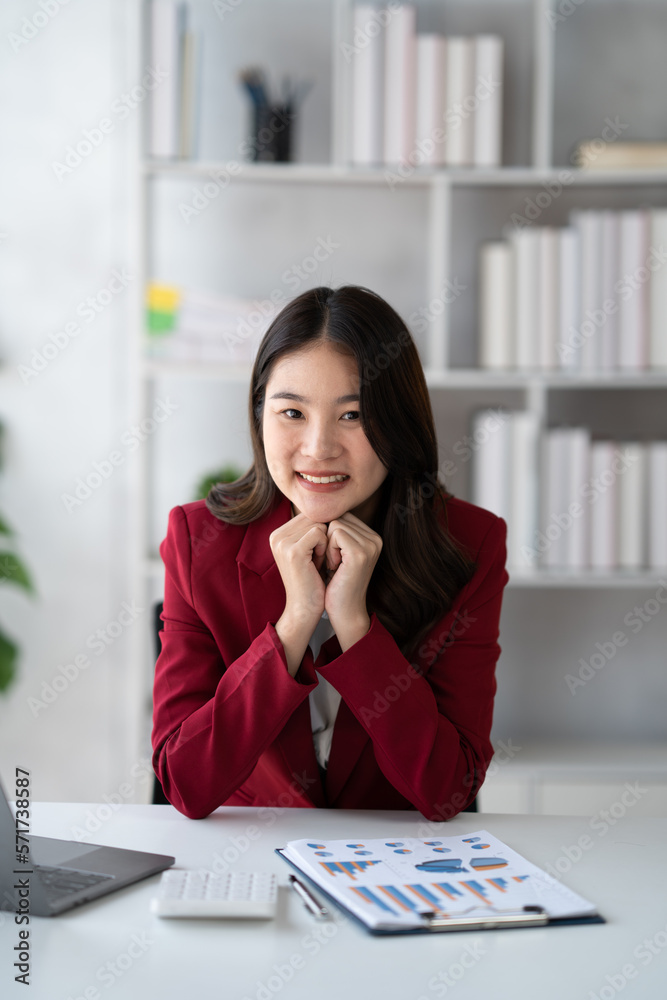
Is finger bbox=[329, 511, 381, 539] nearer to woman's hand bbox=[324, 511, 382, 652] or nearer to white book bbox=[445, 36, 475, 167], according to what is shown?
woman's hand bbox=[324, 511, 382, 652]

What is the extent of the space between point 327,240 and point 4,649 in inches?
57.6

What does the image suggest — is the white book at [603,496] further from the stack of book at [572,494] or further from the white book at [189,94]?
the white book at [189,94]

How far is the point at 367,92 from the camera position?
7.47ft

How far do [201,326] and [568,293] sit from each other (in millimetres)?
947

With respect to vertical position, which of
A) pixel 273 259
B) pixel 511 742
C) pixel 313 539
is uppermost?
pixel 273 259

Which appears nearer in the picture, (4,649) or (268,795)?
(268,795)

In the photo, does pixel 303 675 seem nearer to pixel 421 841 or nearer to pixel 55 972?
pixel 421 841

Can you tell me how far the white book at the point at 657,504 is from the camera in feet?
7.64

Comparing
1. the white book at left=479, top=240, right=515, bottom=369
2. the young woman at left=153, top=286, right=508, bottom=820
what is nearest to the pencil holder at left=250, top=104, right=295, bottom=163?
the white book at left=479, top=240, right=515, bottom=369

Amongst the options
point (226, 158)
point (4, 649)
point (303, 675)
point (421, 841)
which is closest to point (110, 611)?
point (4, 649)

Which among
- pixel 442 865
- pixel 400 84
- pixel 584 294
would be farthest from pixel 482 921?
pixel 400 84

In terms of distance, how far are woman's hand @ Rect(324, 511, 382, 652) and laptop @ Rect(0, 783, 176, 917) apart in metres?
0.42

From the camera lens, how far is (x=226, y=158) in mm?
2561

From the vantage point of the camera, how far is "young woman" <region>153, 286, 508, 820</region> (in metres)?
1.25
